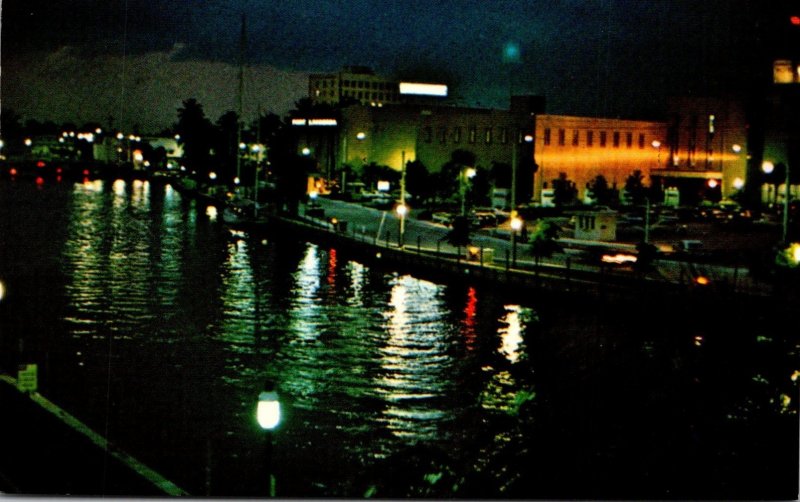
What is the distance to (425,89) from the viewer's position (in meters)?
47.0

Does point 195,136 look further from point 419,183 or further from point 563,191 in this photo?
point 563,191

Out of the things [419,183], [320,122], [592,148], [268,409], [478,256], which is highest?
[320,122]

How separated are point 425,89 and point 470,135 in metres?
9.84

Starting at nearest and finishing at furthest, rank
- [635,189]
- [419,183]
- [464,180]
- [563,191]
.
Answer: [563,191]
[419,183]
[464,180]
[635,189]

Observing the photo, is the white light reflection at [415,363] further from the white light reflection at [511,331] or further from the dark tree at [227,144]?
the dark tree at [227,144]

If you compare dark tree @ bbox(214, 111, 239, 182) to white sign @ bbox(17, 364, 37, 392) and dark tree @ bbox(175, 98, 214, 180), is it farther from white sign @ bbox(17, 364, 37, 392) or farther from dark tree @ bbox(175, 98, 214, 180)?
white sign @ bbox(17, 364, 37, 392)

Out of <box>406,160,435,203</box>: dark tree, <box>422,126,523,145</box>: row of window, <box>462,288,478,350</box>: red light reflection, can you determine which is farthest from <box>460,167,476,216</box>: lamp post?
<box>462,288,478,350</box>: red light reflection

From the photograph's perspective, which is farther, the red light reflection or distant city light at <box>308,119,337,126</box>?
distant city light at <box>308,119,337,126</box>

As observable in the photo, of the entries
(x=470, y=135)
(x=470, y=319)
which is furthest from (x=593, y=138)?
(x=470, y=319)

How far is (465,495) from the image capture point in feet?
14.0

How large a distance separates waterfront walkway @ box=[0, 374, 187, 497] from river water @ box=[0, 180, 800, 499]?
3.21ft

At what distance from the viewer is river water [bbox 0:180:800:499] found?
4.23 m

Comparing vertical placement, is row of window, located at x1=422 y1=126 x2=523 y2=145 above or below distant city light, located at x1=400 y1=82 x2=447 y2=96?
below

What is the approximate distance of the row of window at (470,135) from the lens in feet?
120
